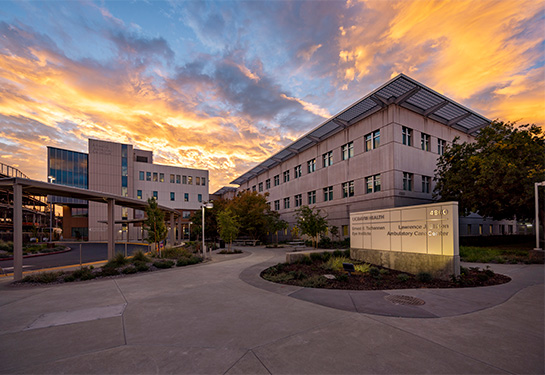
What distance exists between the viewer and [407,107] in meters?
25.7

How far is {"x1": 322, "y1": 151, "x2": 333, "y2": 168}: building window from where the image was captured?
107ft

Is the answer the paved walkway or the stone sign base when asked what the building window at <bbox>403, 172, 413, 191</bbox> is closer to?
the stone sign base

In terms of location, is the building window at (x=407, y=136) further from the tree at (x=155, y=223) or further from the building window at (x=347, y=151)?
the tree at (x=155, y=223)

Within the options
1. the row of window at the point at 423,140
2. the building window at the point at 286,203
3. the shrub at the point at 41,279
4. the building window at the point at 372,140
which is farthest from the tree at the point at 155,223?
the building window at the point at 286,203

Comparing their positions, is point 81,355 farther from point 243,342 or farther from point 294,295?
point 294,295

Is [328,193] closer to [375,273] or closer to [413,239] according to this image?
[413,239]

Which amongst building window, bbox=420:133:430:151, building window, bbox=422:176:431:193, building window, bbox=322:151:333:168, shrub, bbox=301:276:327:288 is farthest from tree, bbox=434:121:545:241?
shrub, bbox=301:276:327:288

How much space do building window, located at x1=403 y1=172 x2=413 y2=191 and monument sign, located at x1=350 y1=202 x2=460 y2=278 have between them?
13031 mm

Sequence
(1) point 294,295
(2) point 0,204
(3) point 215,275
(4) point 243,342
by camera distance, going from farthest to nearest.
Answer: (2) point 0,204 < (3) point 215,275 < (1) point 294,295 < (4) point 243,342

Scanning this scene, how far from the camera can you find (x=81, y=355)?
438cm

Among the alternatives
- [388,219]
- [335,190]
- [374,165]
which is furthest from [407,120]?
[388,219]

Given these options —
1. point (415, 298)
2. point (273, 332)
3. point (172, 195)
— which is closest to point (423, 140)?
point (415, 298)

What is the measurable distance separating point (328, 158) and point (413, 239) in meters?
22.6

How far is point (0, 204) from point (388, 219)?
6491 cm
